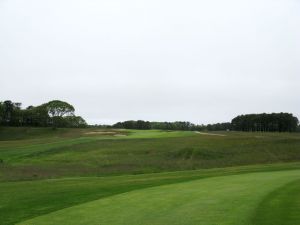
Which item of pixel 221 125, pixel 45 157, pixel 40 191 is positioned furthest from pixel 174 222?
pixel 221 125

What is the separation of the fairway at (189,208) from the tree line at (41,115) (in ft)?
325

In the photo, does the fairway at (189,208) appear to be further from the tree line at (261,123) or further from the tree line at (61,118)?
the tree line at (261,123)

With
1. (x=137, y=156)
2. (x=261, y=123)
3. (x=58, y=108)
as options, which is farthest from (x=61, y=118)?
(x=137, y=156)

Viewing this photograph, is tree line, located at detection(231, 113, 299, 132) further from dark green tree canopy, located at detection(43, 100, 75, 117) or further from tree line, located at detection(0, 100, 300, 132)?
dark green tree canopy, located at detection(43, 100, 75, 117)

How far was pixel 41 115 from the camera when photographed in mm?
124375

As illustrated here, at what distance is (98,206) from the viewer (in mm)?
15508

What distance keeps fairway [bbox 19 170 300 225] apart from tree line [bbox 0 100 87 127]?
325 ft

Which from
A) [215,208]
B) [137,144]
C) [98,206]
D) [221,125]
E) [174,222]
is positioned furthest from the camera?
[221,125]

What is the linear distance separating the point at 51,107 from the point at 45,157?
64242mm

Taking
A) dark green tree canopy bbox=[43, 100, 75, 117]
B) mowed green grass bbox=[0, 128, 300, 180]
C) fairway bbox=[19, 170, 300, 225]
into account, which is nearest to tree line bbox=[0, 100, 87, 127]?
dark green tree canopy bbox=[43, 100, 75, 117]

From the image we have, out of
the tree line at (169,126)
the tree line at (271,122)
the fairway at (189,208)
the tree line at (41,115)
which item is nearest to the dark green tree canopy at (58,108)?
the tree line at (41,115)

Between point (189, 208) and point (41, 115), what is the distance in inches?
4541

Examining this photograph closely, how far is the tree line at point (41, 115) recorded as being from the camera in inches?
4518

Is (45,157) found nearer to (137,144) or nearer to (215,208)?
(137,144)
